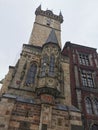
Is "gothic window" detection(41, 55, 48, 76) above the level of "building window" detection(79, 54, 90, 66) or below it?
below

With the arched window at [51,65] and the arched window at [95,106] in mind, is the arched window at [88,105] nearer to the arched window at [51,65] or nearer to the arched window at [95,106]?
the arched window at [95,106]

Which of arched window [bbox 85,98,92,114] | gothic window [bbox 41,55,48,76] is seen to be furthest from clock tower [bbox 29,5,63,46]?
arched window [bbox 85,98,92,114]

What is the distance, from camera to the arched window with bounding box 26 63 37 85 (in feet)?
54.7

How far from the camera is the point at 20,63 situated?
699 inches

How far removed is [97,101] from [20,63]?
9.76 m

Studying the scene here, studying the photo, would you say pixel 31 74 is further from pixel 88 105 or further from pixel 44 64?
pixel 88 105

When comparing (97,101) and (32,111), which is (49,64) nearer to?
(32,111)

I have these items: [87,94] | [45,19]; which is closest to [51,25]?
[45,19]

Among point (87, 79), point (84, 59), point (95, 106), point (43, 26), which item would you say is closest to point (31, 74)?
point (87, 79)

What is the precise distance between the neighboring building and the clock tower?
4.53 m

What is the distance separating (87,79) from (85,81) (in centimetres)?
45

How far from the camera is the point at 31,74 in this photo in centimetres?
1750

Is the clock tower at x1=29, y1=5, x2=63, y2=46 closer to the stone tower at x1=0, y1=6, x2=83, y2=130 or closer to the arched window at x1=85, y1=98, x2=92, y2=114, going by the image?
the stone tower at x1=0, y1=6, x2=83, y2=130

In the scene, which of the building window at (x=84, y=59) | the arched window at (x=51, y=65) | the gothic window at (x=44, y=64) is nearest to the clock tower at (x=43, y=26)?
the building window at (x=84, y=59)
